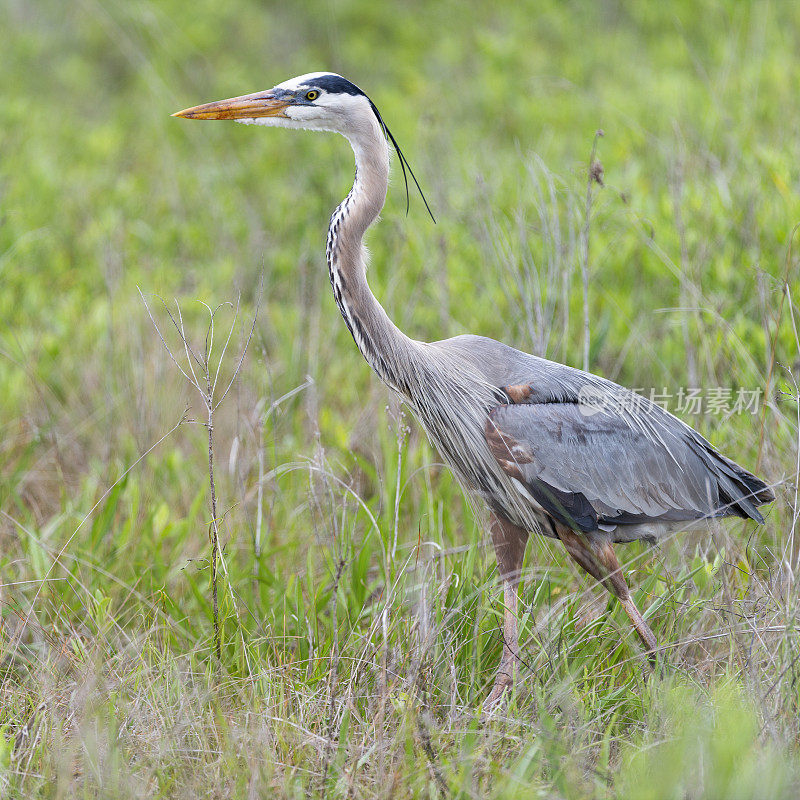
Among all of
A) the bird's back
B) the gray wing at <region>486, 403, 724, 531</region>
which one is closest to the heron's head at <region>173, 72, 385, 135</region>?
the bird's back

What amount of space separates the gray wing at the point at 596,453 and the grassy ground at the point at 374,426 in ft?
0.61

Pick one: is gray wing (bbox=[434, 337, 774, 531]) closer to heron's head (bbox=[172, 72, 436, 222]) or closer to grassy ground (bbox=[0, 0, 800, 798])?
grassy ground (bbox=[0, 0, 800, 798])

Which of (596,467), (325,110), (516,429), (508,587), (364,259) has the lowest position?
(508,587)

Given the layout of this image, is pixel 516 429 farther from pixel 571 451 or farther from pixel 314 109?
pixel 314 109

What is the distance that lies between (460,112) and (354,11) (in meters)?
2.60

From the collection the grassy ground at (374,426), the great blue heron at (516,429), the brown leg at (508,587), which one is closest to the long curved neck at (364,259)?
the great blue heron at (516,429)

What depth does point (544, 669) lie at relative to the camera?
9.04 ft

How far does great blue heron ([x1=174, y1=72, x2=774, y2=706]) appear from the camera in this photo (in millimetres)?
3020

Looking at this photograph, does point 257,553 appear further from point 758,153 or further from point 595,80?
point 595,80

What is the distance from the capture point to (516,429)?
304cm

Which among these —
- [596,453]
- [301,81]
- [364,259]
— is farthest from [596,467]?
[301,81]

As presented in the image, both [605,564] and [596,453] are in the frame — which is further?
[596,453]

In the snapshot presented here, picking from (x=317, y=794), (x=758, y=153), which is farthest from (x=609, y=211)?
(x=317, y=794)

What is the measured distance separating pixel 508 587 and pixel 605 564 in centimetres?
32
